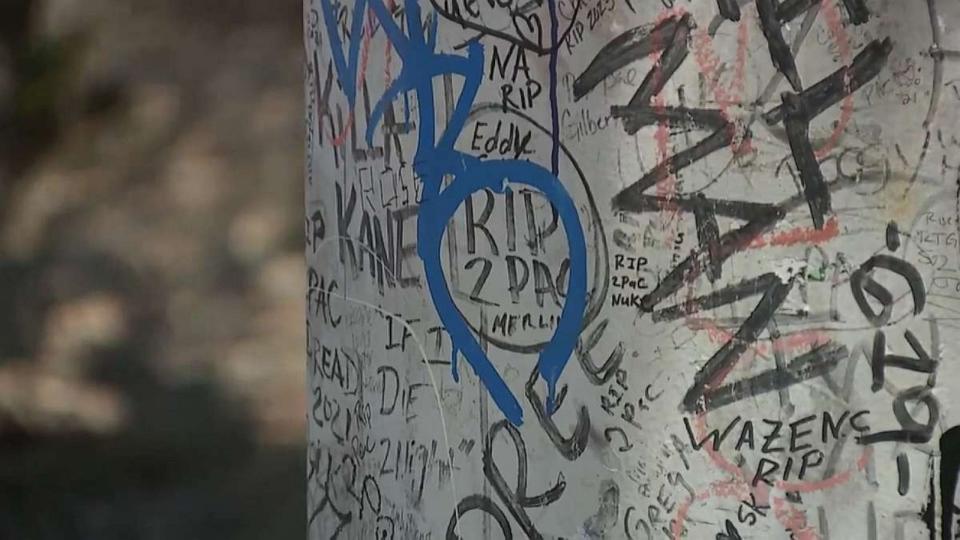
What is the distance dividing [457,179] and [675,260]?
527 mm

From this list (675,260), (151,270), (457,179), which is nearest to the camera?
(675,260)

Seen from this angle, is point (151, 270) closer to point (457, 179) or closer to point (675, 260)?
point (457, 179)

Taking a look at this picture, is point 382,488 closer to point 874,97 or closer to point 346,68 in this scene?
point 346,68

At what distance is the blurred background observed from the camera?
14.1ft

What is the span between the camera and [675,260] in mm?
1906

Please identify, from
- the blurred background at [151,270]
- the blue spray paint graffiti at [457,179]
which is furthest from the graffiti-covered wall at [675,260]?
the blurred background at [151,270]

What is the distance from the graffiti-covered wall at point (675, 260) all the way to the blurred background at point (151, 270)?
6.99 ft

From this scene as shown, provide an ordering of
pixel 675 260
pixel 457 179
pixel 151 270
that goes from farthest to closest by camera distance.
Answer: pixel 151 270 → pixel 457 179 → pixel 675 260

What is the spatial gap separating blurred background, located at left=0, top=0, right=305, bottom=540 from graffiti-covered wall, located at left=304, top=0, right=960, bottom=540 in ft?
6.99

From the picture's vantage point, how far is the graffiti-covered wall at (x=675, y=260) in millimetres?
1778

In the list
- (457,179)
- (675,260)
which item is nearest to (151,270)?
(457,179)

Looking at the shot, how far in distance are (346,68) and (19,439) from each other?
2.87 meters

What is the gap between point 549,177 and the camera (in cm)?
204

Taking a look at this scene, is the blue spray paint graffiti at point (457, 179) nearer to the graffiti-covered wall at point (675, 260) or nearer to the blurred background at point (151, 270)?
the graffiti-covered wall at point (675, 260)
